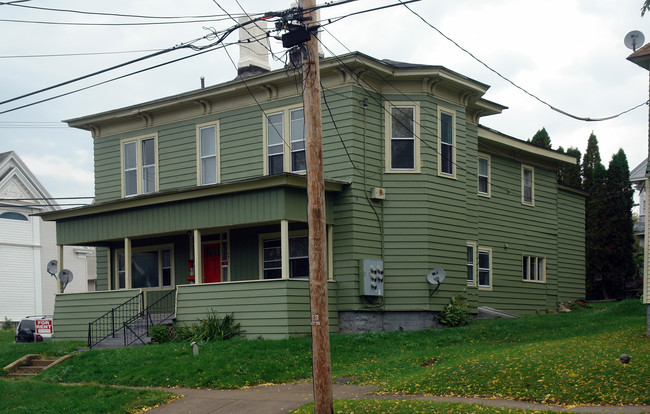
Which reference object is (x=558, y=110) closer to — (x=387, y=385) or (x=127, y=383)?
(x=387, y=385)

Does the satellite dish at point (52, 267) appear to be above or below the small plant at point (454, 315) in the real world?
above

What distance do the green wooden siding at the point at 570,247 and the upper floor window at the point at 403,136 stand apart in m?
11.4

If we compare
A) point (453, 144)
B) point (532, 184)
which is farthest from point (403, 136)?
point (532, 184)

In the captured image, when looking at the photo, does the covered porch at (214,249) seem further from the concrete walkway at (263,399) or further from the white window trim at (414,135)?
the concrete walkway at (263,399)

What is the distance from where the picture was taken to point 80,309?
24.8 metres

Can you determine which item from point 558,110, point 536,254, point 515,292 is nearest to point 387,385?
point 558,110

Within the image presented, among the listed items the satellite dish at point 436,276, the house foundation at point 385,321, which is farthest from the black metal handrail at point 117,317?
the satellite dish at point 436,276

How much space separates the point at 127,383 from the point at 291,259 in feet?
23.1

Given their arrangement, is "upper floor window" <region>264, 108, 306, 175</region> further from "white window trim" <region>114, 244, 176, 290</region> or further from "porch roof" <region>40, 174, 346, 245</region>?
"white window trim" <region>114, 244, 176, 290</region>

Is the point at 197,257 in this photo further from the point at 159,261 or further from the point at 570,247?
the point at 570,247

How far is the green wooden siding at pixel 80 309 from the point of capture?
78.9 feet

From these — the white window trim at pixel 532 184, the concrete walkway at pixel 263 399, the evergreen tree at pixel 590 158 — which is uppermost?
the evergreen tree at pixel 590 158

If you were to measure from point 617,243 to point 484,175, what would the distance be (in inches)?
528

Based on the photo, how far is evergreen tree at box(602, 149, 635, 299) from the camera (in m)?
37.4
